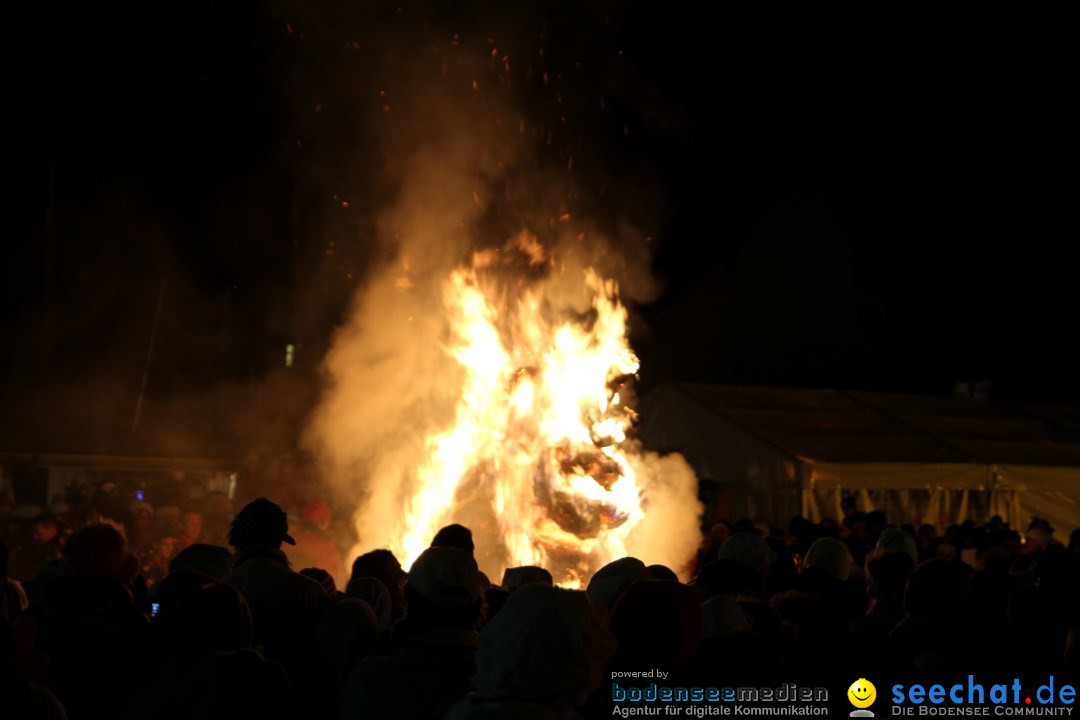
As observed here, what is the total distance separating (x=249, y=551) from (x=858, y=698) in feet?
8.78

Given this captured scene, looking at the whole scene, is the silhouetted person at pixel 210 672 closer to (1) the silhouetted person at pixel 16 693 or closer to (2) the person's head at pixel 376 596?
(1) the silhouetted person at pixel 16 693

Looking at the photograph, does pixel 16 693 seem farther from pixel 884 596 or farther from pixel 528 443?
pixel 528 443

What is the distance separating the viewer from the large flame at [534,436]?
9734mm

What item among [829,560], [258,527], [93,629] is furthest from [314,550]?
[93,629]

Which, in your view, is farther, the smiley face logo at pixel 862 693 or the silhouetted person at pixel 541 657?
the smiley face logo at pixel 862 693

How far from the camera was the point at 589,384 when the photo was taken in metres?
10.3

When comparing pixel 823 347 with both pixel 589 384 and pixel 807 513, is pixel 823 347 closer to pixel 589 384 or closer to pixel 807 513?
pixel 807 513

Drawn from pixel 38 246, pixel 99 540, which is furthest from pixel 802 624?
pixel 38 246

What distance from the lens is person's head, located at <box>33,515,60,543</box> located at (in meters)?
8.27

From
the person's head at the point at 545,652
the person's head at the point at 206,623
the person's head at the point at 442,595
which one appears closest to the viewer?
the person's head at the point at 545,652

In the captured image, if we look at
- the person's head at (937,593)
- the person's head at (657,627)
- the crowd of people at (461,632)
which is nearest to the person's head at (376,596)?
the crowd of people at (461,632)

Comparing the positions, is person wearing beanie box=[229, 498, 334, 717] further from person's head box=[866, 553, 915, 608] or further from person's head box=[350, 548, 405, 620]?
person's head box=[866, 553, 915, 608]

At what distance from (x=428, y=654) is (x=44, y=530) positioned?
6241 mm

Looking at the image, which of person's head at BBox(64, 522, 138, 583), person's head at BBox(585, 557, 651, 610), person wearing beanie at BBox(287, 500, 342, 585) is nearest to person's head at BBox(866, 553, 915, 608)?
person's head at BBox(585, 557, 651, 610)
